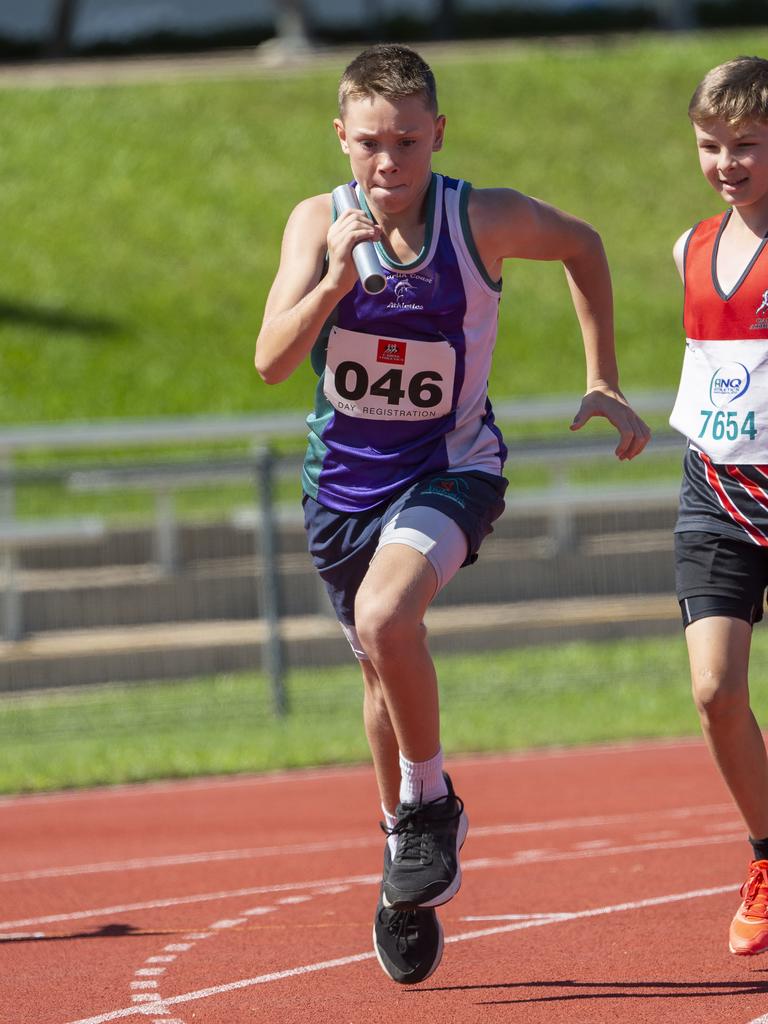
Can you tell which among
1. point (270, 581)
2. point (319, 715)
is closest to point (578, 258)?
point (270, 581)

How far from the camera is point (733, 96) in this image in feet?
16.1

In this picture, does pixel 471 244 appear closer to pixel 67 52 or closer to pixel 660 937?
pixel 660 937

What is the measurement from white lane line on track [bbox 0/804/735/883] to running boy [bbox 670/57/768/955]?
288cm

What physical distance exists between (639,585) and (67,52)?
24.4 metres

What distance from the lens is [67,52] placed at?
33.7 meters

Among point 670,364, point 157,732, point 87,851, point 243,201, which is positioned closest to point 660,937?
point 87,851

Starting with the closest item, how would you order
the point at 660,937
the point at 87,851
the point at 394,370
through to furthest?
the point at 394,370, the point at 660,937, the point at 87,851

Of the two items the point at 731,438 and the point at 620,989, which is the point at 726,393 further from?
the point at 620,989

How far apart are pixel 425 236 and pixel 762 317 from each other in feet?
3.19

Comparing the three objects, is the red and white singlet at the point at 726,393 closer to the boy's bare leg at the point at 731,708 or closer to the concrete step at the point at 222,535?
the boy's bare leg at the point at 731,708

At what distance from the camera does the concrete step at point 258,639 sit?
11867 millimetres

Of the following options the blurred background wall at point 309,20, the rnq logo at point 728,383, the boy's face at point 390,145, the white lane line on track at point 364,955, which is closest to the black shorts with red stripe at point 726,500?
the rnq logo at point 728,383

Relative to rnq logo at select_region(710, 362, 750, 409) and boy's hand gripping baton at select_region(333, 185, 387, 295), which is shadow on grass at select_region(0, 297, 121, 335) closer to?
rnq logo at select_region(710, 362, 750, 409)

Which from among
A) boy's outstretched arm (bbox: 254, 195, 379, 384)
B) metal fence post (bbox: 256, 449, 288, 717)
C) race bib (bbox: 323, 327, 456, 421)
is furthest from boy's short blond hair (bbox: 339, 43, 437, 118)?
metal fence post (bbox: 256, 449, 288, 717)
